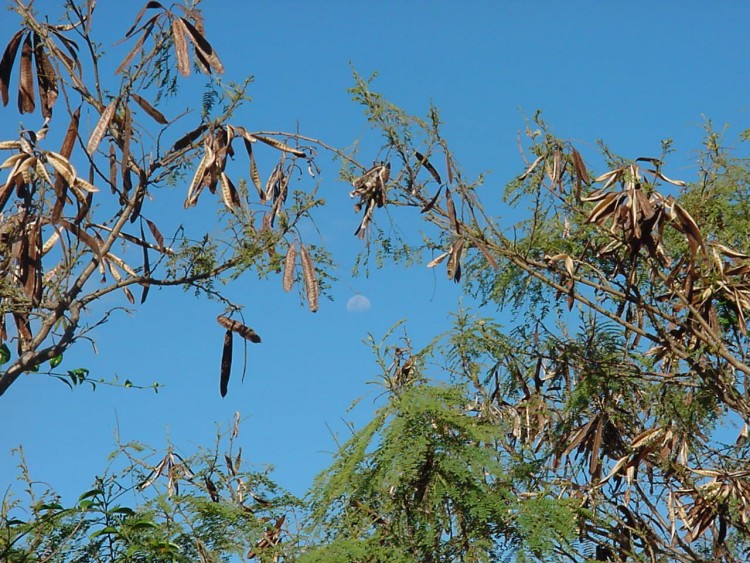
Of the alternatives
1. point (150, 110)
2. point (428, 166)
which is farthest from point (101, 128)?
point (428, 166)

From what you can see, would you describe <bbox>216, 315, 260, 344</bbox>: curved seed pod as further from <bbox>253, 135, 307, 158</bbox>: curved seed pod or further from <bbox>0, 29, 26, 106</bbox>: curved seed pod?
<bbox>0, 29, 26, 106</bbox>: curved seed pod

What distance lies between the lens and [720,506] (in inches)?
220

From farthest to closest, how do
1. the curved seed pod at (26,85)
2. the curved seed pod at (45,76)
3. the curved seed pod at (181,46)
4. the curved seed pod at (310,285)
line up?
the curved seed pod at (45,76), the curved seed pod at (26,85), the curved seed pod at (181,46), the curved seed pod at (310,285)

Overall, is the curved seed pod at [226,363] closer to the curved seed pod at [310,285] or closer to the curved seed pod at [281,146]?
the curved seed pod at [310,285]

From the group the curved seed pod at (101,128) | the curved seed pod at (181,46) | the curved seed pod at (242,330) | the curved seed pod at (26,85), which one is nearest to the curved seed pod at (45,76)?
the curved seed pod at (26,85)

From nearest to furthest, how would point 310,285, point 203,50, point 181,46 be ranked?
1. point 310,285
2. point 181,46
3. point 203,50

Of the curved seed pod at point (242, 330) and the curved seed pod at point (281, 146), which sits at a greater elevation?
the curved seed pod at point (281, 146)

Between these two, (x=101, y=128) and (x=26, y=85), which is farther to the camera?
(x=26, y=85)

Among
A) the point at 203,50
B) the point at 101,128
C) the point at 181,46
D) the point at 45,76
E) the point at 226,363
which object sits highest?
the point at 45,76

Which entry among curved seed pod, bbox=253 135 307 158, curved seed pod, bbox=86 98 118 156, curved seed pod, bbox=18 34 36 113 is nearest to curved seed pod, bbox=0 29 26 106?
curved seed pod, bbox=18 34 36 113

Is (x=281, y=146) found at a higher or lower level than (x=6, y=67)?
lower

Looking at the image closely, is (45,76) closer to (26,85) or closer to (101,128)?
(26,85)

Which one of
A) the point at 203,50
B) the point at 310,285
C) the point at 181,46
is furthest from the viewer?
the point at 203,50

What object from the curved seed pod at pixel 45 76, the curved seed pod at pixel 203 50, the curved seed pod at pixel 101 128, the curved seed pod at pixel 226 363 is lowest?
the curved seed pod at pixel 226 363
